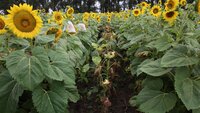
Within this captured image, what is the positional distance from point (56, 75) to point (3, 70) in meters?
0.46

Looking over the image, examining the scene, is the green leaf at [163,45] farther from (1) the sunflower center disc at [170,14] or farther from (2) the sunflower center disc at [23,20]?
(2) the sunflower center disc at [23,20]

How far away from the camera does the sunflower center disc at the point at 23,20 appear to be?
87.6 inches

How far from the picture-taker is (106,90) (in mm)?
3617

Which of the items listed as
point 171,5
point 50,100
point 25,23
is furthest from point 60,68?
point 171,5

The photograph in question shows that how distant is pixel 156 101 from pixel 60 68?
0.80 m

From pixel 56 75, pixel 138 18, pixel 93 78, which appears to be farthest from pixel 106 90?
pixel 138 18

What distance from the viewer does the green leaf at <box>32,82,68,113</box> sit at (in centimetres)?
218

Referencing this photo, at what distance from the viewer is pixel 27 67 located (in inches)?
82.7

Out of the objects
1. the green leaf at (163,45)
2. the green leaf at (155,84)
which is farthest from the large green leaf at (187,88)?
the green leaf at (163,45)

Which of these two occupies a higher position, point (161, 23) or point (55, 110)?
point (161, 23)

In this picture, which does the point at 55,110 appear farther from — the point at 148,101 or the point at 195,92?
the point at 195,92

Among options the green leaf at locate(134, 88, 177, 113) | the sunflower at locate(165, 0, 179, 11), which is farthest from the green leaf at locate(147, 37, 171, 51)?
the sunflower at locate(165, 0, 179, 11)

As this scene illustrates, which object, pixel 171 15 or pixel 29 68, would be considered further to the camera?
pixel 171 15

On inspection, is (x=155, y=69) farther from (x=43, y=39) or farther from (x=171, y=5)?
(x=171, y=5)
